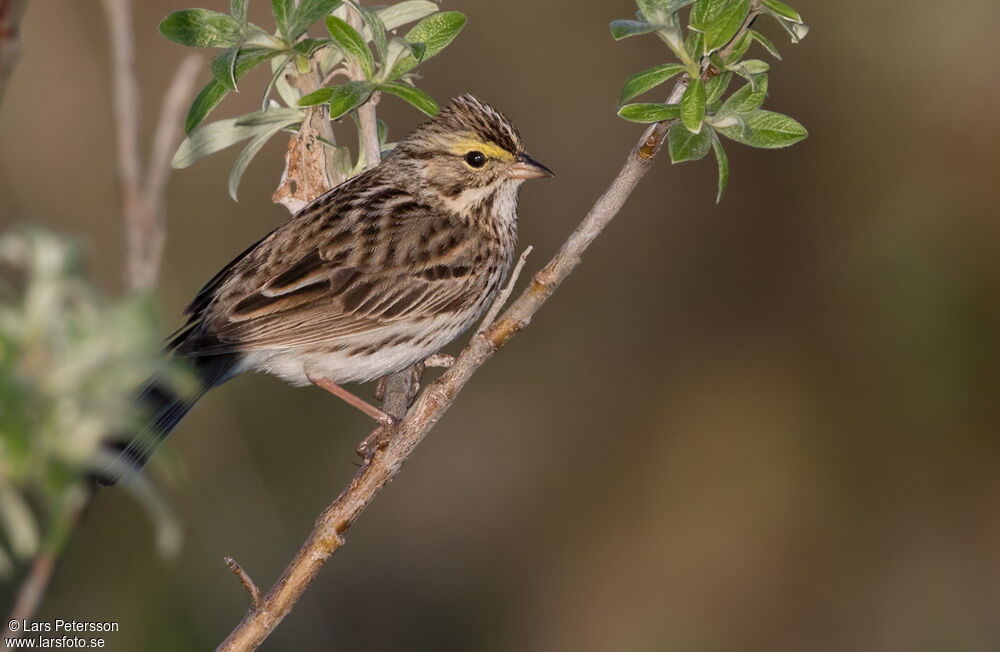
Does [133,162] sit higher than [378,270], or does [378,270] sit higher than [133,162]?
[133,162]

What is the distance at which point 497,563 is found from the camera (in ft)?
31.4

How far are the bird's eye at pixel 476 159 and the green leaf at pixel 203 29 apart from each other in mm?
2123

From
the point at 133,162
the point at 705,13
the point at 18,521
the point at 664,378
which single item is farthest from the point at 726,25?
the point at 664,378

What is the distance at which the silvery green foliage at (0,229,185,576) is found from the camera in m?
1.49

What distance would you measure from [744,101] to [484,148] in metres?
2.59

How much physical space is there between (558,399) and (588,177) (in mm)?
1946

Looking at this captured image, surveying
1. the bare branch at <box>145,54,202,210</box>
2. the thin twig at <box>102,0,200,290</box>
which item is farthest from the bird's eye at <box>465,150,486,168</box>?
the thin twig at <box>102,0,200,290</box>

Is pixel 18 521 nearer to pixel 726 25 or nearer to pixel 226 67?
pixel 726 25

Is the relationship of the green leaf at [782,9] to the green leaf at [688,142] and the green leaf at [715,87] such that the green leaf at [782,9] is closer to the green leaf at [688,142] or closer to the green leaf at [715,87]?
the green leaf at [715,87]

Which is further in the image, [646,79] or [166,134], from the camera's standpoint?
[646,79]

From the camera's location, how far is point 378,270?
18.1 feet

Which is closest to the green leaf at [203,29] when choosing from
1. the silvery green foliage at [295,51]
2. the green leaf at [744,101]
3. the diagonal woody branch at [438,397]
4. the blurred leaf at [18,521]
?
the silvery green foliage at [295,51]

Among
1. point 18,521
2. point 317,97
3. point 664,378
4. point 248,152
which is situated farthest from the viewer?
point 664,378

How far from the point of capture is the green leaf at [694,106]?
3102 millimetres
